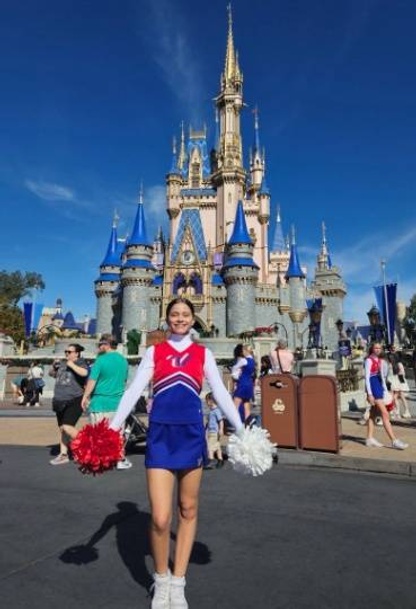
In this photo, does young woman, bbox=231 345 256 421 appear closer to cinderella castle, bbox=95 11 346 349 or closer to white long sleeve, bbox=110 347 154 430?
white long sleeve, bbox=110 347 154 430

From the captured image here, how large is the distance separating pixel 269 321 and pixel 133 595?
145ft

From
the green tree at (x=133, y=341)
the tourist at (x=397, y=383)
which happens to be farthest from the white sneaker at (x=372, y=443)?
the green tree at (x=133, y=341)

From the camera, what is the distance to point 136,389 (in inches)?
110

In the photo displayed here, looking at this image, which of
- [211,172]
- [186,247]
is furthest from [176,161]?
[186,247]

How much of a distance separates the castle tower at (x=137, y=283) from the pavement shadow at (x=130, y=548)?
4055 centimetres

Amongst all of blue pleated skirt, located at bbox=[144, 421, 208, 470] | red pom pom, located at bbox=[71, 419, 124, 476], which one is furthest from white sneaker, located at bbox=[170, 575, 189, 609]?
red pom pom, located at bbox=[71, 419, 124, 476]

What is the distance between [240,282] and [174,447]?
137 feet

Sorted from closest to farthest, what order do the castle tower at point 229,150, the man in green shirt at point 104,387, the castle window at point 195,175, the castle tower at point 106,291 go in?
1. the man in green shirt at point 104,387
2. the castle tower at point 106,291
3. the castle tower at point 229,150
4. the castle window at point 195,175

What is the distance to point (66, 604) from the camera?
8.05 feet

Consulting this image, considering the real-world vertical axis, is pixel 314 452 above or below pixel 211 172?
below

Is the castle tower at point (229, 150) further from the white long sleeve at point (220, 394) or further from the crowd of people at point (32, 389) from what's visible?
the white long sleeve at point (220, 394)

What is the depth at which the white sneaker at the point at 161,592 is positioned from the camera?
235cm

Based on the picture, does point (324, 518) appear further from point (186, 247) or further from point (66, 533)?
point (186, 247)

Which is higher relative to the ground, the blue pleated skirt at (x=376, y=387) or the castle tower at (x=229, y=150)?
the castle tower at (x=229, y=150)
